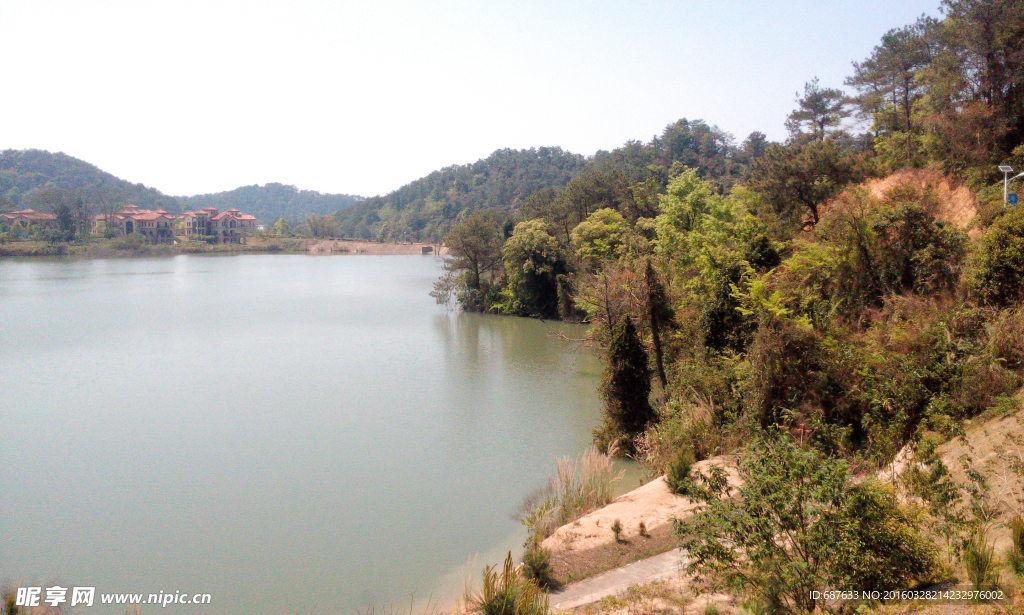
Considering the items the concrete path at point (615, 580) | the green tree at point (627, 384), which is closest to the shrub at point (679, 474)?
the concrete path at point (615, 580)

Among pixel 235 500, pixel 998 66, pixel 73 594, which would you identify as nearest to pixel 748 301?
pixel 998 66

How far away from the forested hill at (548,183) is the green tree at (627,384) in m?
Result: 28.7

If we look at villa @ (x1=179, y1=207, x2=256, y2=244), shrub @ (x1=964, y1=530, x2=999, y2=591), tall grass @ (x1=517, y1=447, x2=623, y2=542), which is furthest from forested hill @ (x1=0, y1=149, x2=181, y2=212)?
shrub @ (x1=964, y1=530, x2=999, y2=591)

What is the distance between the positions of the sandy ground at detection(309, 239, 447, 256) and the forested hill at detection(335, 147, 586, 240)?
4790 millimetres

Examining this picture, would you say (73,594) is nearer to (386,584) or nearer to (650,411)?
(386,584)

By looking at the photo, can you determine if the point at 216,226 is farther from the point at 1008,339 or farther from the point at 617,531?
the point at 1008,339

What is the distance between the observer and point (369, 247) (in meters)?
131

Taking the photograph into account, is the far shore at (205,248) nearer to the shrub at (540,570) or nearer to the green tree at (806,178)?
the green tree at (806,178)

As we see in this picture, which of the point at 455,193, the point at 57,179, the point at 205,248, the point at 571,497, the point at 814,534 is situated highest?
the point at 57,179

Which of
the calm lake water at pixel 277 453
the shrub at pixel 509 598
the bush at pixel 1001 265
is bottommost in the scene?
the calm lake water at pixel 277 453

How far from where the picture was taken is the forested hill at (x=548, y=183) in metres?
43.8

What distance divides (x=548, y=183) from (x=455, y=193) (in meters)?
29.6

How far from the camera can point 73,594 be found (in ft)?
33.0

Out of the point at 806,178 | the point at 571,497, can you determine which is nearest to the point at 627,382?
the point at 571,497
